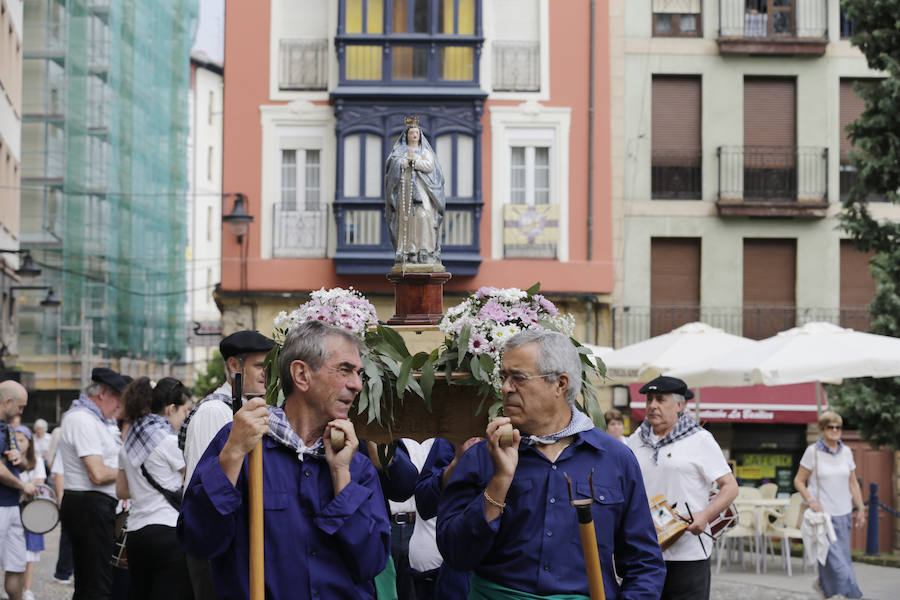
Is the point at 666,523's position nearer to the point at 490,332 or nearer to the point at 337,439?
the point at 490,332

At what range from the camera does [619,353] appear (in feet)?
65.5

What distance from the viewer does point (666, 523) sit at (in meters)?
9.02

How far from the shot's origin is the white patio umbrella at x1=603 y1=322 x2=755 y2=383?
725 inches

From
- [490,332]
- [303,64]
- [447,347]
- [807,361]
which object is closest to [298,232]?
[303,64]

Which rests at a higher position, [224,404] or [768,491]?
[224,404]

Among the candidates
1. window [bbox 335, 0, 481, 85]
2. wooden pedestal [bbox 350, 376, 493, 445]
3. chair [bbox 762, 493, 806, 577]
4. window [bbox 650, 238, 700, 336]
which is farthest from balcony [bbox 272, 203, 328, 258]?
wooden pedestal [bbox 350, 376, 493, 445]

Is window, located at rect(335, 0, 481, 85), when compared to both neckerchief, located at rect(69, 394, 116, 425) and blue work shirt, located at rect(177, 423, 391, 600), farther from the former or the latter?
blue work shirt, located at rect(177, 423, 391, 600)

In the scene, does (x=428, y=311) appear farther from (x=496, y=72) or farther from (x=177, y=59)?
(x=177, y=59)

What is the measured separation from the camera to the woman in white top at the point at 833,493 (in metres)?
15.3

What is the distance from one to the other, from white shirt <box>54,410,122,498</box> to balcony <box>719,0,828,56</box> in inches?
855

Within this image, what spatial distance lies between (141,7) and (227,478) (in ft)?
190

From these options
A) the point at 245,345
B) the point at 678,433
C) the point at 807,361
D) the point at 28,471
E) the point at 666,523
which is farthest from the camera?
the point at 807,361

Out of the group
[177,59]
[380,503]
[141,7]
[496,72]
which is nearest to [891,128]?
[496,72]

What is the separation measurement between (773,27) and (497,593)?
27614 millimetres
